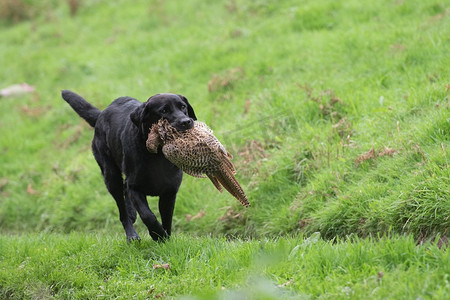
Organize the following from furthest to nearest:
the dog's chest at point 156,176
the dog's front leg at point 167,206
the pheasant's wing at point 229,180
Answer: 1. the dog's front leg at point 167,206
2. the dog's chest at point 156,176
3. the pheasant's wing at point 229,180

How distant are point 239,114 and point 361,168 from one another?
2812 millimetres

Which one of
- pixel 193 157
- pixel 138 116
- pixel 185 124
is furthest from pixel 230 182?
pixel 138 116

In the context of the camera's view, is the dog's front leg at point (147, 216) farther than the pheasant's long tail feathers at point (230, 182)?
Yes

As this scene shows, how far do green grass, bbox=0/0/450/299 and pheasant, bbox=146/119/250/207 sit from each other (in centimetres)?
65

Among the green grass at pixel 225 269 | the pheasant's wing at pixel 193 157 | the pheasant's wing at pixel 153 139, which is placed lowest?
the green grass at pixel 225 269

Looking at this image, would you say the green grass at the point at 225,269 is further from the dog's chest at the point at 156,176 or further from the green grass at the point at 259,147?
the dog's chest at the point at 156,176

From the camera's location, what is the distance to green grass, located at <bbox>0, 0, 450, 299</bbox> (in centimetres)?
467

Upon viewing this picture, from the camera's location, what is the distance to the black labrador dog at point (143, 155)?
5.21m

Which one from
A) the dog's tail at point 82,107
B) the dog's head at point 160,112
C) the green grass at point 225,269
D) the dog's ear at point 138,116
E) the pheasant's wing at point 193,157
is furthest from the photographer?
the dog's tail at point 82,107

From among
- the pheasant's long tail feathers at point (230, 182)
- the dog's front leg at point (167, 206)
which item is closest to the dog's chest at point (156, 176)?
the dog's front leg at point (167, 206)

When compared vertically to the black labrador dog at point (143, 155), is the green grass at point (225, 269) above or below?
below

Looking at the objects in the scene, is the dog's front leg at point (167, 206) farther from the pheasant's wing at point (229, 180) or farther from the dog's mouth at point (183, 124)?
the dog's mouth at point (183, 124)

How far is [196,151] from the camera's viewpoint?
4824mm

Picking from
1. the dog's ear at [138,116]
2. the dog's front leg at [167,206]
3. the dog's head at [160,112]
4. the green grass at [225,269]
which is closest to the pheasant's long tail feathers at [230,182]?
the green grass at [225,269]
